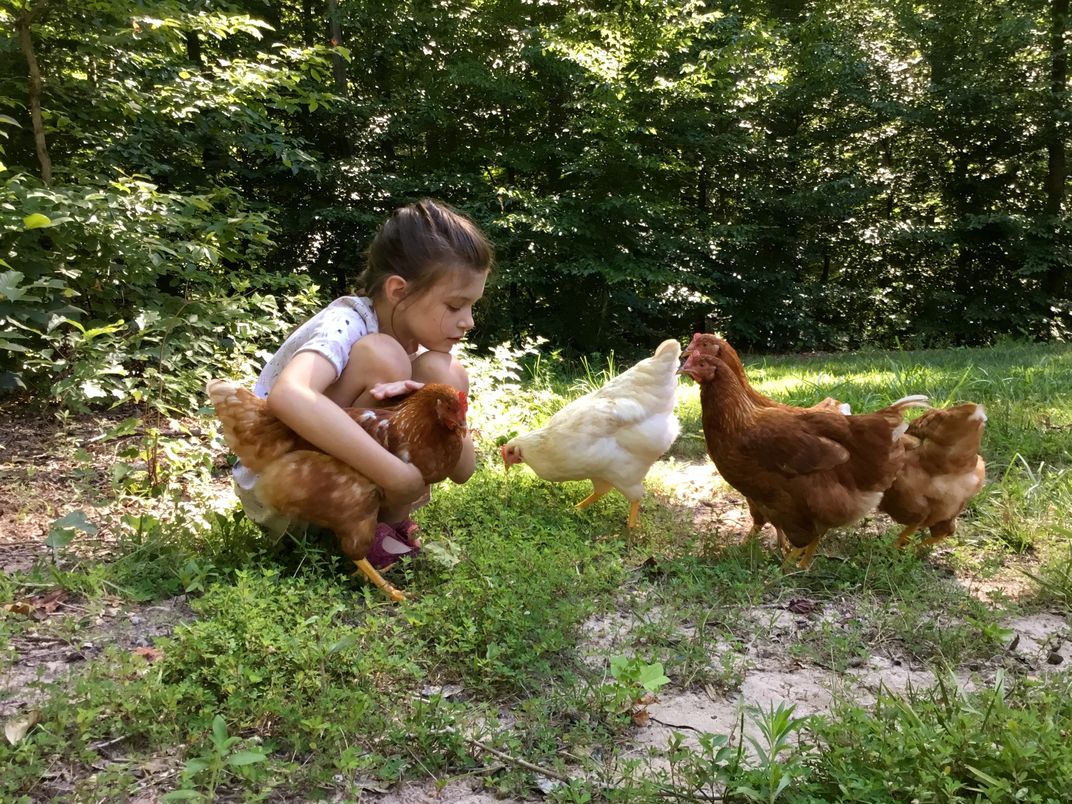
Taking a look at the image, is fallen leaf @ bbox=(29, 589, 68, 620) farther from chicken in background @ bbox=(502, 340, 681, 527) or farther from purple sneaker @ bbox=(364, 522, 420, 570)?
chicken in background @ bbox=(502, 340, 681, 527)

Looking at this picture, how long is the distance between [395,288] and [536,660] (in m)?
1.57

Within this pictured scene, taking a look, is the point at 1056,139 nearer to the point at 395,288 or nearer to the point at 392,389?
the point at 395,288

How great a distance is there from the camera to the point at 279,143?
5.64 metres

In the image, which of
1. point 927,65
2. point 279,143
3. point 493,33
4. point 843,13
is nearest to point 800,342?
point 927,65

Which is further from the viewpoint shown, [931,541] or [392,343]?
[931,541]

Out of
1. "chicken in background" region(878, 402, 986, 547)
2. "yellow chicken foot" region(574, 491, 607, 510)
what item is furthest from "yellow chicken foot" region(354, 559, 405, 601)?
"chicken in background" region(878, 402, 986, 547)

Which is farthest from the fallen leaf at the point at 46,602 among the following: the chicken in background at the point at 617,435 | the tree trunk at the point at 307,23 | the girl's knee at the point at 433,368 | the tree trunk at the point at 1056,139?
the tree trunk at the point at 1056,139

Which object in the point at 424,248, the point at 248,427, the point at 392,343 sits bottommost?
the point at 248,427

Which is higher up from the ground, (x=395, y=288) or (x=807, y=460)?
(x=395, y=288)

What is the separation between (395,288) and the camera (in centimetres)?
272

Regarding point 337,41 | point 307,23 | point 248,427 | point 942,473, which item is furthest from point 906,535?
point 307,23

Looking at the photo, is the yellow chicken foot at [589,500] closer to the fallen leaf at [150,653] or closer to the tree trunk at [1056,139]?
the fallen leaf at [150,653]

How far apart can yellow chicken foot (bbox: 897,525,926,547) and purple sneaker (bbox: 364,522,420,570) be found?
205cm

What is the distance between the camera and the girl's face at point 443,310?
2.69m
